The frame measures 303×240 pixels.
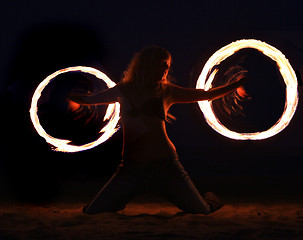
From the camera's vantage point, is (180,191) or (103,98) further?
(103,98)

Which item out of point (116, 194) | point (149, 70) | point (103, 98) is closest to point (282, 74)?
point (149, 70)

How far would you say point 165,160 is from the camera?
395 centimetres

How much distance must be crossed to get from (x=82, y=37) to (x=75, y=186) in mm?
2441

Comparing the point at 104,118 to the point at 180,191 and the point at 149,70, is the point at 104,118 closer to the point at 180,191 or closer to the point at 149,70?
the point at 149,70

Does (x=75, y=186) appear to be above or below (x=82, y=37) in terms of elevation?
below

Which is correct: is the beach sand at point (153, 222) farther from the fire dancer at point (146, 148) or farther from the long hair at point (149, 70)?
the long hair at point (149, 70)

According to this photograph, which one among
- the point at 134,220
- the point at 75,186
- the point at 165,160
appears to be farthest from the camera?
the point at 75,186

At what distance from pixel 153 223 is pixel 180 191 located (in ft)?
1.53

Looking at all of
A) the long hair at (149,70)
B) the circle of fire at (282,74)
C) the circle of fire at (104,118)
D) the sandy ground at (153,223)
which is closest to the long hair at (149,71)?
the long hair at (149,70)

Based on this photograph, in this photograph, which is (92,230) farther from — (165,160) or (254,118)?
(254,118)

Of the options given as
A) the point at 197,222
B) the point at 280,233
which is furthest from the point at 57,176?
the point at 280,233

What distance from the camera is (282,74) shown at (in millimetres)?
4891

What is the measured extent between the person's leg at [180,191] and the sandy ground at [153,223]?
9 cm

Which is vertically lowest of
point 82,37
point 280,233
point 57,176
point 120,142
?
point 280,233
